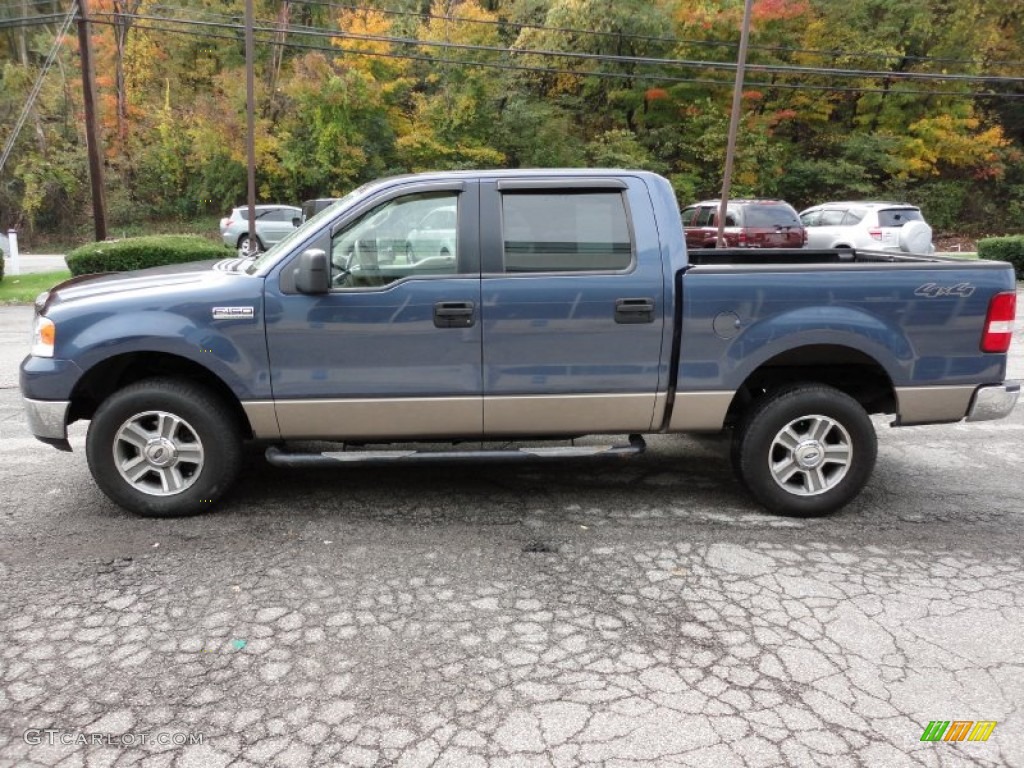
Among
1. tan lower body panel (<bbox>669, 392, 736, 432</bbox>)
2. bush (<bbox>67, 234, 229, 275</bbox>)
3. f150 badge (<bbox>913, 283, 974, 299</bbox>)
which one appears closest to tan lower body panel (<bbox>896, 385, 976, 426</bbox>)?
f150 badge (<bbox>913, 283, 974, 299</bbox>)

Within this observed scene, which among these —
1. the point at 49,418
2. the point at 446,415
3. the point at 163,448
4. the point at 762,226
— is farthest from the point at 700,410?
the point at 762,226

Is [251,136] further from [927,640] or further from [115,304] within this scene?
[927,640]

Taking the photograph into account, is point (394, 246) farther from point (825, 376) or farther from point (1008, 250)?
point (1008, 250)

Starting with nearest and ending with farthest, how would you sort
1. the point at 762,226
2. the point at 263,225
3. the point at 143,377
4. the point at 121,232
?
the point at 143,377 → the point at 762,226 → the point at 263,225 → the point at 121,232

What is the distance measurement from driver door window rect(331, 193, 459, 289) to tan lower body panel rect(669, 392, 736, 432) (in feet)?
4.88

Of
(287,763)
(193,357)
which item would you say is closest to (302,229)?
(193,357)

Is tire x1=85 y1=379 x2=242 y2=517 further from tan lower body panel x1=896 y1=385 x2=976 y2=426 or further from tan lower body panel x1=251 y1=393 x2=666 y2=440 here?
tan lower body panel x1=896 y1=385 x2=976 y2=426

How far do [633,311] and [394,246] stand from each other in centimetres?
136

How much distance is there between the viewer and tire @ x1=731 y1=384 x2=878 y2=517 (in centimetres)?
444

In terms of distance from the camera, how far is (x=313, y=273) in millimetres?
4090

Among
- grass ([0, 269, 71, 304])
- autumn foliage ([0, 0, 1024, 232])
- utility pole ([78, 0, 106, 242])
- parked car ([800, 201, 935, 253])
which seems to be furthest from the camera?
autumn foliage ([0, 0, 1024, 232])

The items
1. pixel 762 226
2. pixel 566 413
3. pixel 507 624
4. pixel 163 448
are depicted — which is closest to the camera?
pixel 507 624

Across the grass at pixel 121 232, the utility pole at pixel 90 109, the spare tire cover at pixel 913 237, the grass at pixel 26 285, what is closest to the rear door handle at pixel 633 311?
the grass at pixel 26 285

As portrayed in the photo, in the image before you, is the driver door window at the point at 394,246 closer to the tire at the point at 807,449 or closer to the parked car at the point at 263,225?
the tire at the point at 807,449
